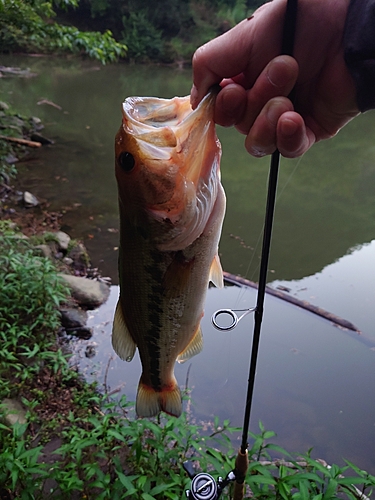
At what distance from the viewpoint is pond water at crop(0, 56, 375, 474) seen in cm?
338

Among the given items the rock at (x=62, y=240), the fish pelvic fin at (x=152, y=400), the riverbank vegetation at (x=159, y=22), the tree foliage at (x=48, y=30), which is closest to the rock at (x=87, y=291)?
the rock at (x=62, y=240)

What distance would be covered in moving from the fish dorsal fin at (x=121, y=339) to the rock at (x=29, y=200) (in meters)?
5.70

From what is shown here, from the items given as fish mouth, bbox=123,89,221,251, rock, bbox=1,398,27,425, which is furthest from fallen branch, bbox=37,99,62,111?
fish mouth, bbox=123,89,221,251

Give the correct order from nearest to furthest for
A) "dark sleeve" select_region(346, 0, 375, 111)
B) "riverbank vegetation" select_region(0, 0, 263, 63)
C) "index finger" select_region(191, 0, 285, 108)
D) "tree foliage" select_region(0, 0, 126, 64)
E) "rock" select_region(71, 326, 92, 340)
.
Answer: "dark sleeve" select_region(346, 0, 375, 111) < "index finger" select_region(191, 0, 285, 108) < "rock" select_region(71, 326, 92, 340) < "tree foliage" select_region(0, 0, 126, 64) < "riverbank vegetation" select_region(0, 0, 263, 63)

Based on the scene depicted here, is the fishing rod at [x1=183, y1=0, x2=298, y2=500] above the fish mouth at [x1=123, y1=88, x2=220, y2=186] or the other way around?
the other way around

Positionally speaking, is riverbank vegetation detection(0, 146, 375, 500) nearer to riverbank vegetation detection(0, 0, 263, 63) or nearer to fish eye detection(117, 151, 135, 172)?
fish eye detection(117, 151, 135, 172)

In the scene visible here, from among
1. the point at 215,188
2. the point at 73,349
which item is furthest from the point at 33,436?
the point at 215,188

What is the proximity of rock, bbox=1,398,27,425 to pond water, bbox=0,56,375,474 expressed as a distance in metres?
0.71

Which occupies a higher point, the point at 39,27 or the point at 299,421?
the point at 39,27

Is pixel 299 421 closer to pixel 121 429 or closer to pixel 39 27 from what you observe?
pixel 121 429

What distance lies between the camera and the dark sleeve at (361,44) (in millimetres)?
1087

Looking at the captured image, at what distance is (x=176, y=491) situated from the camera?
1.96m

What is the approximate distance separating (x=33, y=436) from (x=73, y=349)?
1.12m

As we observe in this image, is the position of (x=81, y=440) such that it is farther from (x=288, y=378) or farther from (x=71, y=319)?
(x=288, y=378)
